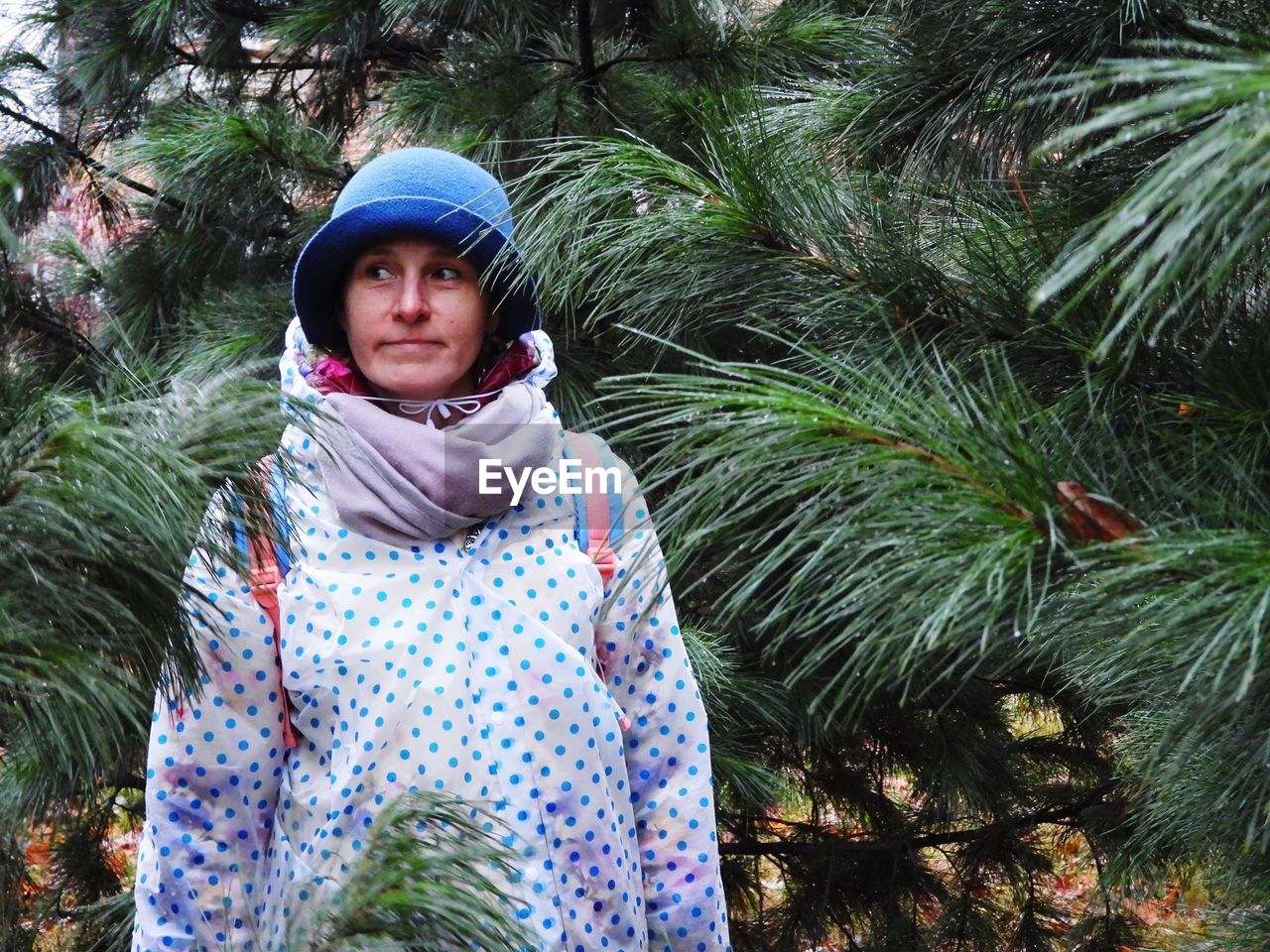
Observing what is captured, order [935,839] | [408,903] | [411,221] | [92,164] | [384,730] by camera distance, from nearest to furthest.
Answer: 1. [408,903]
2. [384,730]
3. [411,221]
4. [935,839]
5. [92,164]

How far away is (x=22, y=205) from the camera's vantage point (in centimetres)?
306

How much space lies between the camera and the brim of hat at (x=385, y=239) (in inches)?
61.6

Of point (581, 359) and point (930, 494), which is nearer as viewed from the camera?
point (930, 494)

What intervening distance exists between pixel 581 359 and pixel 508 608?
0.88 m

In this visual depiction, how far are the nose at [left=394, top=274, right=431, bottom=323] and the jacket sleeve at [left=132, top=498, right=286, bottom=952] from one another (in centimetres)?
35

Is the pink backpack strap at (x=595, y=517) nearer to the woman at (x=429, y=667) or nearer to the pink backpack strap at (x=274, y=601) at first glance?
the woman at (x=429, y=667)

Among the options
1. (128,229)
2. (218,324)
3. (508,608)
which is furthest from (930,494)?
(128,229)

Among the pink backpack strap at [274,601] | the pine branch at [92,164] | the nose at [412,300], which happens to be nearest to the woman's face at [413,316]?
the nose at [412,300]

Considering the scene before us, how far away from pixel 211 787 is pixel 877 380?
0.90 meters

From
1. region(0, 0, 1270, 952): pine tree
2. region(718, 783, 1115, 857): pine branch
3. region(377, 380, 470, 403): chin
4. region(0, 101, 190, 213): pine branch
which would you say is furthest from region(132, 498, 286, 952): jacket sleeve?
region(0, 101, 190, 213): pine branch

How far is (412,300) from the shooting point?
1.57m

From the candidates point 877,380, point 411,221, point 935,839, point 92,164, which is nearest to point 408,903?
point 877,380

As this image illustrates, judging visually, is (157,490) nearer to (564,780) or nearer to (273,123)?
(564,780)

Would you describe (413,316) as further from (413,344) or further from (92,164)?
(92,164)
